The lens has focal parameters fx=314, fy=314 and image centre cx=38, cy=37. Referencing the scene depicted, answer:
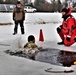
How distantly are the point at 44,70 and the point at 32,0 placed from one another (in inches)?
2950

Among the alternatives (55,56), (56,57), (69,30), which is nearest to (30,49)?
(55,56)

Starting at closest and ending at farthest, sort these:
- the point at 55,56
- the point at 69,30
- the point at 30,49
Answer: the point at 55,56 < the point at 30,49 < the point at 69,30

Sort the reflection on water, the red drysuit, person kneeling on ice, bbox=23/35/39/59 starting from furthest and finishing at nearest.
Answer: the red drysuit
person kneeling on ice, bbox=23/35/39/59
the reflection on water

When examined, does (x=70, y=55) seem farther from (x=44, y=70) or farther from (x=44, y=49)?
(x=44, y=70)

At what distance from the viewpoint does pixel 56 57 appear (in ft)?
31.3

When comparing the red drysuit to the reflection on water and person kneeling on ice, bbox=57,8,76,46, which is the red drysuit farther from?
the reflection on water

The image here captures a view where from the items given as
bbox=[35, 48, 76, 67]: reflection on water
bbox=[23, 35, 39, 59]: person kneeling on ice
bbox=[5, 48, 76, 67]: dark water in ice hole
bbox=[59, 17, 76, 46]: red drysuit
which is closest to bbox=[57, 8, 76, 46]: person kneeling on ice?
bbox=[59, 17, 76, 46]: red drysuit

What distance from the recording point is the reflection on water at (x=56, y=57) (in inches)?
344

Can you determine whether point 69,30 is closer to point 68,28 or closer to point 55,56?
point 68,28

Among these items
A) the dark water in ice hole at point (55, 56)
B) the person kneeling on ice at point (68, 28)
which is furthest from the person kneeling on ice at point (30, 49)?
the person kneeling on ice at point (68, 28)

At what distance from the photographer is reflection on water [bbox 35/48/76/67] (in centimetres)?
873

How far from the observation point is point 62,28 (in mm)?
12438

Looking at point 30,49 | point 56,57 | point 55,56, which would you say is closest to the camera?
point 56,57

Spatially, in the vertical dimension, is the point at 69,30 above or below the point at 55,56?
above
